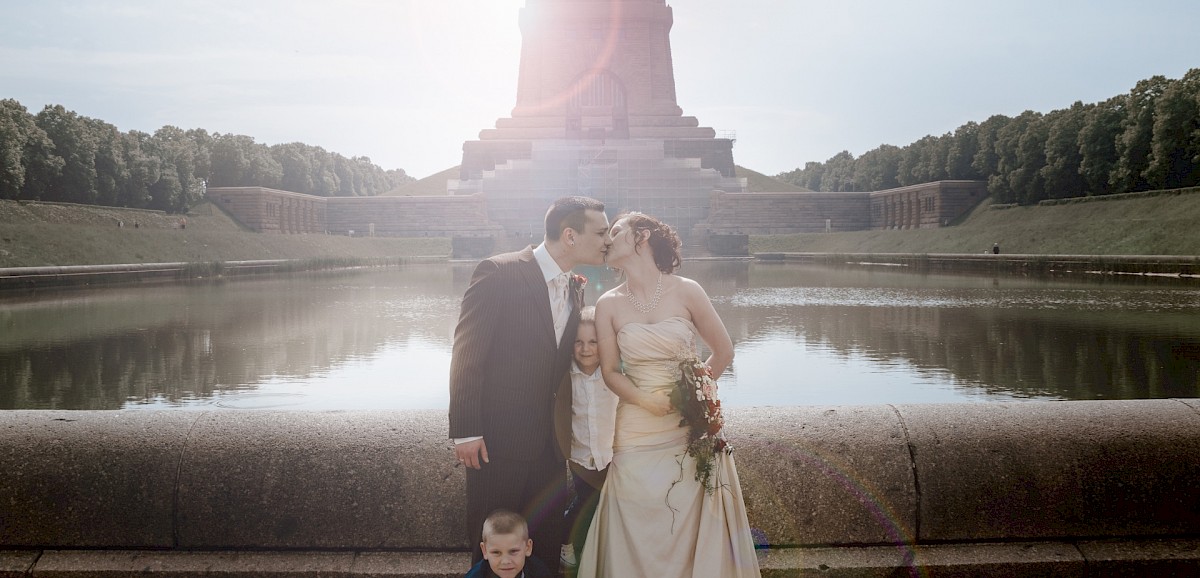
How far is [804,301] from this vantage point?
18.9 meters

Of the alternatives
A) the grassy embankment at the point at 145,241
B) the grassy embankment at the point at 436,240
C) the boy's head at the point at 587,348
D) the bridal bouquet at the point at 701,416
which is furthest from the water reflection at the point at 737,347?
the grassy embankment at the point at 436,240

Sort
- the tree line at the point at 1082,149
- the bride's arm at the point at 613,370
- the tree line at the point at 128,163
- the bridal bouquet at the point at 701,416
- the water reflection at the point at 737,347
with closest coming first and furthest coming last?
the bridal bouquet at the point at 701,416, the bride's arm at the point at 613,370, the water reflection at the point at 737,347, the tree line at the point at 1082,149, the tree line at the point at 128,163

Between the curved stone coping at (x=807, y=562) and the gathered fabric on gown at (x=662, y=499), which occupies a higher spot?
the gathered fabric on gown at (x=662, y=499)

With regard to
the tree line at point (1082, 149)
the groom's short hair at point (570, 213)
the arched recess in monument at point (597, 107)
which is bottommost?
the groom's short hair at point (570, 213)

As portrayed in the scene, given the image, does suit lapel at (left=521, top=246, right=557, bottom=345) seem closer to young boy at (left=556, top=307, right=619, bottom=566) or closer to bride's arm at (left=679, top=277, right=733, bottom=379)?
young boy at (left=556, top=307, right=619, bottom=566)

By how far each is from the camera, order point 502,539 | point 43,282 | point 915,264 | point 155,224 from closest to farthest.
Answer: point 502,539
point 43,282
point 915,264
point 155,224

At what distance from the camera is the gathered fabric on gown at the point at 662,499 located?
3.14 meters

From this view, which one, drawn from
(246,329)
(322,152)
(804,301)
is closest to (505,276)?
(246,329)

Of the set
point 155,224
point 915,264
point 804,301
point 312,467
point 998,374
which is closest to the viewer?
point 312,467

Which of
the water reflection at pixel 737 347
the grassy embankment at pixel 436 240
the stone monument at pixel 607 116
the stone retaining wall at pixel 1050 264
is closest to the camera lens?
the water reflection at pixel 737 347

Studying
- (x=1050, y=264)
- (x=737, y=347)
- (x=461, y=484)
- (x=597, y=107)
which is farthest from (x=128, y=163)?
(x=461, y=484)

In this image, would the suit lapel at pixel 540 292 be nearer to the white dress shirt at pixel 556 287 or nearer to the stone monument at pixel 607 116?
the white dress shirt at pixel 556 287

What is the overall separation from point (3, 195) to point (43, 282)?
1173 inches

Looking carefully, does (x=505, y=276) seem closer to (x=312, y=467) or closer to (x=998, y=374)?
(x=312, y=467)
